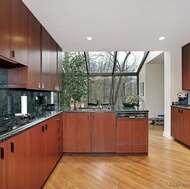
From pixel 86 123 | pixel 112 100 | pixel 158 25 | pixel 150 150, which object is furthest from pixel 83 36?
pixel 112 100

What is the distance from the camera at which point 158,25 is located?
10.3ft

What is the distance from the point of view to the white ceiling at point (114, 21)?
2.41 m

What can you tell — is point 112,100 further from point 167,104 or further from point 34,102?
point 34,102

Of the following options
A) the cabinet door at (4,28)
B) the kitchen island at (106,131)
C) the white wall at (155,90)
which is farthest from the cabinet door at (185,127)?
the cabinet door at (4,28)

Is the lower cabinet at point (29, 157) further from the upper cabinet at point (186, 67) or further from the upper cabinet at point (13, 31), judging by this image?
the upper cabinet at point (186, 67)

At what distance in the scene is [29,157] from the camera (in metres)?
1.91

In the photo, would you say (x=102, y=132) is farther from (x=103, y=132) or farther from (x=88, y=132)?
(x=88, y=132)

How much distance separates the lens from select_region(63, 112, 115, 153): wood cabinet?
3606mm

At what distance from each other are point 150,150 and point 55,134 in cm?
205

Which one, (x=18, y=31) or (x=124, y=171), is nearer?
(x=18, y=31)

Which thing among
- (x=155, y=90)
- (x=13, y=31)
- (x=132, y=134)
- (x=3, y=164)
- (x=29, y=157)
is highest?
(x=13, y=31)

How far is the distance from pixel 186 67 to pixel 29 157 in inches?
160

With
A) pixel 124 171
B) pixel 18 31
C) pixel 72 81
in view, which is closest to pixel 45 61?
pixel 18 31

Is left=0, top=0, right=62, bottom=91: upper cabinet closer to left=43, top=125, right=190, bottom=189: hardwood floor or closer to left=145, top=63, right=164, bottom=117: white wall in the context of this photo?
left=43, top=125, right=190, bottom=189: hardwood floor
